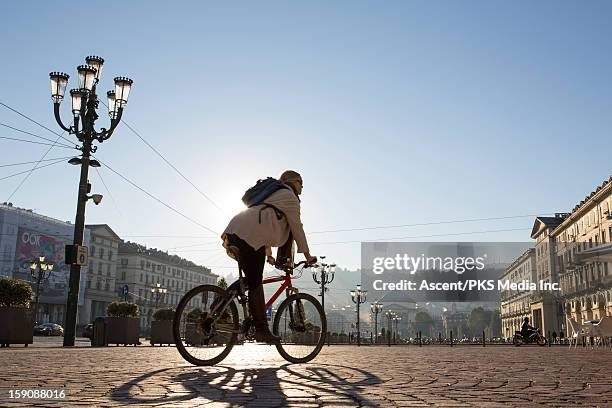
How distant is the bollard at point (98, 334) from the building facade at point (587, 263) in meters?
38.5

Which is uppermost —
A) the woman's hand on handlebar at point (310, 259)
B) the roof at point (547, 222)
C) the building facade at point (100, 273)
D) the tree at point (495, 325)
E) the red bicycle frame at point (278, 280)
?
the roof at point (547, 222)

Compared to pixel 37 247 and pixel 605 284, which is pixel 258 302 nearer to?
pixel 605 284

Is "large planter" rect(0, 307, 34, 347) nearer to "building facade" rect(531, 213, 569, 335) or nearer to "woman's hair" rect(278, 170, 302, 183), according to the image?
"woman's hair" rect(278, 170, 302, 183)

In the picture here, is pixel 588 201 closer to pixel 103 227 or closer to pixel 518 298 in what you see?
pixel 518 298

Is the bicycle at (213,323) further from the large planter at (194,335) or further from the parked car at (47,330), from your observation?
the parked car at (47,330)

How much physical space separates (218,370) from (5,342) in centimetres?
1041

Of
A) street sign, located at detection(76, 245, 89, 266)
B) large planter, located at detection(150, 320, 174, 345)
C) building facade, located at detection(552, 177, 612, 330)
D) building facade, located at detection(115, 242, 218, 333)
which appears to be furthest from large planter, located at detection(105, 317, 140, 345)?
building facade, located at detection(115, 242, 218, 333)

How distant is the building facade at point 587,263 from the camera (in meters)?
51.5

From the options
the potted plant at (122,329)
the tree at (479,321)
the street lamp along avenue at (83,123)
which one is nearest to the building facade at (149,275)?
the potted plant at (122,329)

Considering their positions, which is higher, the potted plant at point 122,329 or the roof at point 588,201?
the roof at point 588,201

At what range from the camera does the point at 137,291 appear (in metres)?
93.7

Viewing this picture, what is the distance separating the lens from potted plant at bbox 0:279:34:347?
12961mm

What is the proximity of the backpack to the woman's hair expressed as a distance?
0.94 ft

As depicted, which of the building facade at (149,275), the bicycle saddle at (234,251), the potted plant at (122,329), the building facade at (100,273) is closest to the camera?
the bicycle saddle at (234,251)
